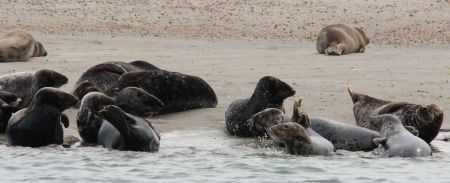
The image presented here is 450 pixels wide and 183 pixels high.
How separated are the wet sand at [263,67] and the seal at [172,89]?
4.8 inches

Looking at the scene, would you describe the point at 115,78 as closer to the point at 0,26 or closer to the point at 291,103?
the point at 291,103

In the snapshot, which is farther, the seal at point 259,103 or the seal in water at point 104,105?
the seal at point 259,103

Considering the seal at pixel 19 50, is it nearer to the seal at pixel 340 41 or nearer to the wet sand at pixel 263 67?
the wet sand at pixel 263 67

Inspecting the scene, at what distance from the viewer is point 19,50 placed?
16391 mm

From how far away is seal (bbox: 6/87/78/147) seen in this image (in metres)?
9.62

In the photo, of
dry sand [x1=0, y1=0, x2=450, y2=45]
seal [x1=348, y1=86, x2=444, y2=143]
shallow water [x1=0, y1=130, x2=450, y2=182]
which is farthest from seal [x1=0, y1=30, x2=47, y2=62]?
seal [x1=348, y1=86, x2=444, y2=143]

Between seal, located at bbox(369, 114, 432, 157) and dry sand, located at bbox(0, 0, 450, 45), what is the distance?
35.1ft

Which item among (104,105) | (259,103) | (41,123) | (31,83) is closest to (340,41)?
(31,83)

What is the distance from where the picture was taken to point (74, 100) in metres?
9.82

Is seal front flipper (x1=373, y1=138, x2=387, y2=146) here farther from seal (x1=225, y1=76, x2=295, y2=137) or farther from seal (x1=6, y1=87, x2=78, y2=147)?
seal (x1=6, y1=87, x2=78, y2=147)

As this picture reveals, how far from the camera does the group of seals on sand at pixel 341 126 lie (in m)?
9.30

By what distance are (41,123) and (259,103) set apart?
2000mm

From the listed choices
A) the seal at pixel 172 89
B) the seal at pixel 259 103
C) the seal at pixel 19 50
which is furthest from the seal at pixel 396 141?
the seal at pixel 19 50

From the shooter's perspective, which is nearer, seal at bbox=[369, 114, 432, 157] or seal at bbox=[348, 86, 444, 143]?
seal at bbox=[369, 114, 432, 157]
